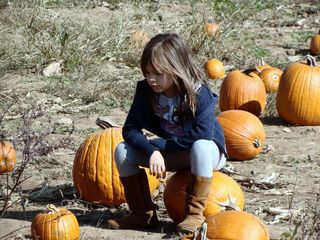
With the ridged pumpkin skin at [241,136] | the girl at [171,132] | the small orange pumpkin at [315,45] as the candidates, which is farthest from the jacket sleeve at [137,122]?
the small orange pumpkin at [315,45]

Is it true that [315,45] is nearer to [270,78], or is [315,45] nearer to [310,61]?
[270,78]

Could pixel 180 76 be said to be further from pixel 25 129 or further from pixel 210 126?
pixel 25 129

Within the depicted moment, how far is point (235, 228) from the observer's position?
4859mm

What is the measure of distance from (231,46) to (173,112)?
693cm

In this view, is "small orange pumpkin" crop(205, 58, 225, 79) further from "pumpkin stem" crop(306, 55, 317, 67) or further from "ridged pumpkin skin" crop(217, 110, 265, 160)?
"ridged pumpkin skin" crop(217, 110, 265, 160)

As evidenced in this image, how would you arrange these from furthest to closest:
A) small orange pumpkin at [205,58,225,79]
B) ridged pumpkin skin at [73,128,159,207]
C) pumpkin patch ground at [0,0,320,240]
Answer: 1. small orange pumpkin at [205,58,225,79]
2. ridged pumpkin skin at [73,128,159,207]
3. pumpkin patch ground at [0,0,320,240]

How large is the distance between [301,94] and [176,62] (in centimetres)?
356

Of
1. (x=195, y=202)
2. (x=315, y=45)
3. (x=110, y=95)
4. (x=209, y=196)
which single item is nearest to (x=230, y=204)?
(x=209, y=196)

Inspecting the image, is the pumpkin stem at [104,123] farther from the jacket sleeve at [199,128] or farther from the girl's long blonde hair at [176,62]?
the girl's long blonde hair at [176,62]

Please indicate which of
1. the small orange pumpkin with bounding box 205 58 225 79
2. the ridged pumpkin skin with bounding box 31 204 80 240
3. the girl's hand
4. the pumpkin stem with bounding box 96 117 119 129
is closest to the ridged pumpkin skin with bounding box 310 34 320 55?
the small orange pumpkin with bounding box 205 58 225 79

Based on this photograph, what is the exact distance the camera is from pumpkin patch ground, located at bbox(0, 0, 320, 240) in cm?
578

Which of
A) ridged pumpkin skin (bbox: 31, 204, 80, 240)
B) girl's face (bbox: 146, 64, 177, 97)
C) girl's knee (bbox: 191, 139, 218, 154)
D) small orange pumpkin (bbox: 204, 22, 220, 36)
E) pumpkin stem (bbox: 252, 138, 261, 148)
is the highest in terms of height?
girl's face (bbox: 146, 64, 177, 97)

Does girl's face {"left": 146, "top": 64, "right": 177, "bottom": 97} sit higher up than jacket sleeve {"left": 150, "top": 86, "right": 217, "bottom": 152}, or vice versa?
girl's face {"left": 146, "top": 64, "right": 177, "bottom": 97}

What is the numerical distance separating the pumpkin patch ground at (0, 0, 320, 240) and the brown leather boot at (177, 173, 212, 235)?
122 mm
